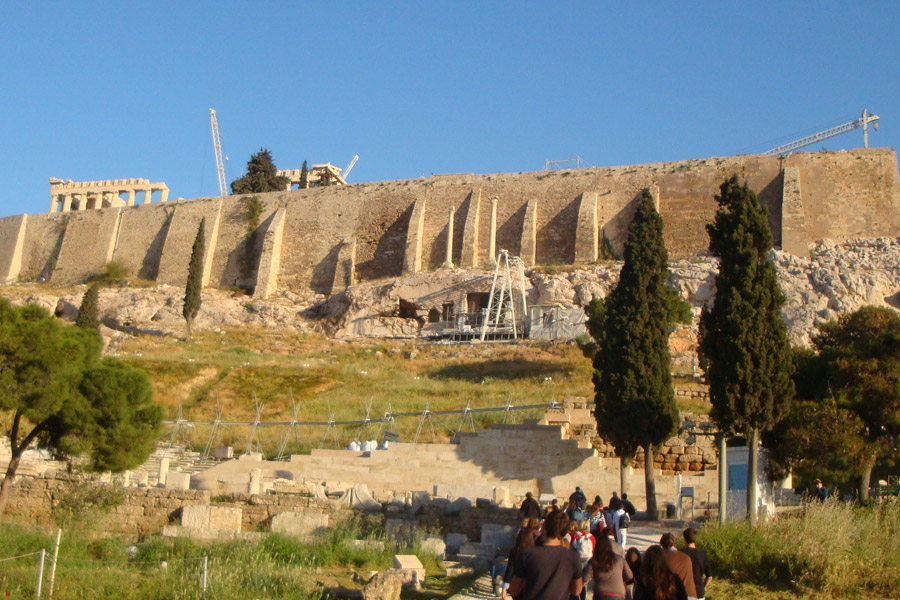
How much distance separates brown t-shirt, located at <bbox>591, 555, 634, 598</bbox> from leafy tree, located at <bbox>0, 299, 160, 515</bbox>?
9122mm

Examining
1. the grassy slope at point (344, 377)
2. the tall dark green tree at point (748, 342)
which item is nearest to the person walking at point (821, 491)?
the tall dark green tree at point (748, 342)

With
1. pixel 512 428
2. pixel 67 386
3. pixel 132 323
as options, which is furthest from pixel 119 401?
pixel 132 323

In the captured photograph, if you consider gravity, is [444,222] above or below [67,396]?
above

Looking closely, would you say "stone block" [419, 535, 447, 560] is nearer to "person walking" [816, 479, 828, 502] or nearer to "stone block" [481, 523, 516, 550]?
"stone block" [481, 523, 516, 550]

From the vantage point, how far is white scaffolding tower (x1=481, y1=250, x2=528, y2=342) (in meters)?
33.8

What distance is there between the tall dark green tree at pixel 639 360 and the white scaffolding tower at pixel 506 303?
1746cm

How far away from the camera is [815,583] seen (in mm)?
8383

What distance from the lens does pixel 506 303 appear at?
34.9m

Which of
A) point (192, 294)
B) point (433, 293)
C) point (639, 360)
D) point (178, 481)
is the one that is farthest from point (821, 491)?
point (192, 294)

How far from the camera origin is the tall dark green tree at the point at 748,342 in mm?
11922

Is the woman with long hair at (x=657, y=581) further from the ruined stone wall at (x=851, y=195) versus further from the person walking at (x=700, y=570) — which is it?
the ruined stone wall at (x=851, y=195)

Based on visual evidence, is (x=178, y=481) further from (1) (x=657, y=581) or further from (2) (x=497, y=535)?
(1) (x=657, y=581)

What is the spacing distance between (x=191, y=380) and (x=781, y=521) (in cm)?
2003

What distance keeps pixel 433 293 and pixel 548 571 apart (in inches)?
1221
